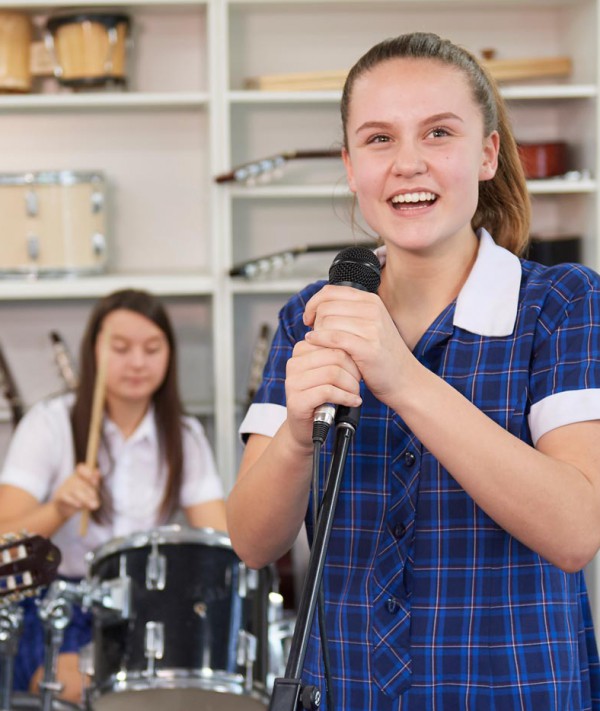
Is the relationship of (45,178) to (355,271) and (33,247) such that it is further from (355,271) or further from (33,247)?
(355,271)

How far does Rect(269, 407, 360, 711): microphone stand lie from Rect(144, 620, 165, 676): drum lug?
1.47m

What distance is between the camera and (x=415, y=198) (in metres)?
1.15

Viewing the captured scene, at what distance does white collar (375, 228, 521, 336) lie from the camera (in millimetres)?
1199

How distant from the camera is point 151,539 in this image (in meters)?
2.33

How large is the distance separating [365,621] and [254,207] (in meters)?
2.70

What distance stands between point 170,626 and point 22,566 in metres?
0.48

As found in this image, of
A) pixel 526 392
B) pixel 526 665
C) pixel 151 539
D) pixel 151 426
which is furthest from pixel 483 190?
pixel 151 426

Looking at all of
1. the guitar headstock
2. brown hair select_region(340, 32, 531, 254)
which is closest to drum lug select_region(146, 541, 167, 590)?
the guitar headstock

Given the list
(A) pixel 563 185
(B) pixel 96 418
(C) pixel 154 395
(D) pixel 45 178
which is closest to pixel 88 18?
(D) pixel 45 178

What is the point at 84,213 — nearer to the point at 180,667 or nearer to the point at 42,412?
→ the point at 42,412

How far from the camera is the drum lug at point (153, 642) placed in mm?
2242

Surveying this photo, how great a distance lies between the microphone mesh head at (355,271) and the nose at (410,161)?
0.41ft

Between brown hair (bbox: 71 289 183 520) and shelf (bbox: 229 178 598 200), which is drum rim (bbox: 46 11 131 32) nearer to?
shelf (bbox: 229 178 598 200)

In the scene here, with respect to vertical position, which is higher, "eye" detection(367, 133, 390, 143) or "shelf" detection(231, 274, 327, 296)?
"eye" detection(367, 133, 390, 143)
